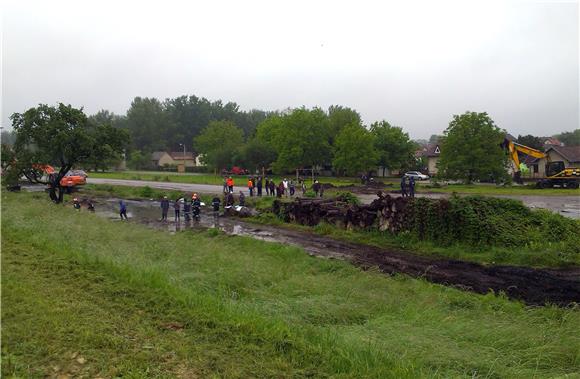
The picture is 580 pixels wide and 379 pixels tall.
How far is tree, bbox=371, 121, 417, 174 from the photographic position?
194ft

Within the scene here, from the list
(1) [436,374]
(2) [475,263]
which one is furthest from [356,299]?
(2) [475,263]

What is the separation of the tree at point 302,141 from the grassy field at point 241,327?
4381 centimetres

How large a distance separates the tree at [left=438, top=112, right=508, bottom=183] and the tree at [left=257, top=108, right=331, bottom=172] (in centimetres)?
1586

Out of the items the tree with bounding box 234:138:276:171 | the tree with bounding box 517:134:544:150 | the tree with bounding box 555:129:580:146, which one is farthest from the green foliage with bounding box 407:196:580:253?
the tree with bounding box 555:129:580:146

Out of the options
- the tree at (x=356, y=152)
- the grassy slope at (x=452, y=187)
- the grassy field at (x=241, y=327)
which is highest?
the tree at (x=356, y=152)

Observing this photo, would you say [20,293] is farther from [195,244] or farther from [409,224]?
[409,224]

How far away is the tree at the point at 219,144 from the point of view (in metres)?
67.3

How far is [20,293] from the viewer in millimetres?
7215

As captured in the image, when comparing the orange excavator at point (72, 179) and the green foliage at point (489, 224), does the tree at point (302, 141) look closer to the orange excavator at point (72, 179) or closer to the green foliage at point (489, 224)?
the orange excavator at point (72, 179)

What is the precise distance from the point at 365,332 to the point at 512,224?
1312 centimetres

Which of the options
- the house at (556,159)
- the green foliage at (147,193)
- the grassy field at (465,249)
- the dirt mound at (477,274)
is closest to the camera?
the dirt mound at (477,274)

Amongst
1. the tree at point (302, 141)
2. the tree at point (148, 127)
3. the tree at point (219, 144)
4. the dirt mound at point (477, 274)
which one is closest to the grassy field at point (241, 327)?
the dirt mound at point (477, 274)

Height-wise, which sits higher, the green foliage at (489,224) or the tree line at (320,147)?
the tree line at (320,147)

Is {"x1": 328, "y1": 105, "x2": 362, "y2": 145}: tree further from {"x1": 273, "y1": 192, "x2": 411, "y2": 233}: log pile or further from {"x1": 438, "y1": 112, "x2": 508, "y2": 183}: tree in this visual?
{"x1": 273, "y1": 192, "x2": 411, "y2": 233}: log pile
